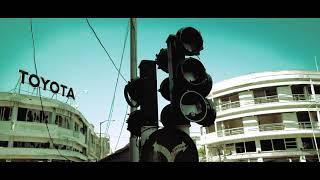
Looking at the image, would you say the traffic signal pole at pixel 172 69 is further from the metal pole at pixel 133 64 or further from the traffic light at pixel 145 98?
the metal pole at pixel 133 64

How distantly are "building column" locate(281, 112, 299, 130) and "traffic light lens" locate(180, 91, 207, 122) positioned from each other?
1184 inches

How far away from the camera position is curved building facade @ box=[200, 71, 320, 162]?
29344 mm

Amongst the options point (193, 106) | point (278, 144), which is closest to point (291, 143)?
point (278, 144)

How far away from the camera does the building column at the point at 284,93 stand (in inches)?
1217

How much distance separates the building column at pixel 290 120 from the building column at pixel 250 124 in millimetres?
2737

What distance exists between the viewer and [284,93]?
31094mm

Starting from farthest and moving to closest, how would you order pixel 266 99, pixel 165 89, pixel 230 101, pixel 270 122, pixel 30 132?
pixel 230 101, pixel 266 99, pixel 270 122, pixel 30 132, pixel 165 89

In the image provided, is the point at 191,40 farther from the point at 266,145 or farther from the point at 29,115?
the point at 29,115

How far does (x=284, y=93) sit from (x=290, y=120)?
2.93 meters

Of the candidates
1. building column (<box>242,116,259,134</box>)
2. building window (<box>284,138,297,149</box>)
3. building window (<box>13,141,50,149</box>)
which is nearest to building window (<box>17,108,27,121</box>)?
building window (<box>13,141,50,149</box>)

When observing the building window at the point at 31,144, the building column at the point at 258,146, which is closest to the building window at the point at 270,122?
the building column at the point at 258,146

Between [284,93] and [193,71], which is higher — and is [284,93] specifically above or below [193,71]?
above

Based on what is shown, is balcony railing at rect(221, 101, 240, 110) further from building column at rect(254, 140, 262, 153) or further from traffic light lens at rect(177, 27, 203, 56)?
traffic light lens at rect(177, 27, 203, 56)
